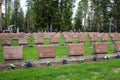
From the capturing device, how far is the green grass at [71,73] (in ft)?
27.6

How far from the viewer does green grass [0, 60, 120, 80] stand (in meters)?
8.40

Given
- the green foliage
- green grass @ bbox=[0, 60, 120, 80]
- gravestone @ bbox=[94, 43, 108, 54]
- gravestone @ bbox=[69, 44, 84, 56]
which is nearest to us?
green grass @ bbox=[0, 60, 120, 80]

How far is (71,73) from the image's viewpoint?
29.2ft

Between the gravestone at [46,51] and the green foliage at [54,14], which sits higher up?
the green foliage at [54,14]

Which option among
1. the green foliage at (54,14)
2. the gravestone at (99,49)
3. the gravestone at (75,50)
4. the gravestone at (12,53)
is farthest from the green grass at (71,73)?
the green foliage at (54,14)

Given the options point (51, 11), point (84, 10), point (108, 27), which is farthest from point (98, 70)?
point (84, 10)

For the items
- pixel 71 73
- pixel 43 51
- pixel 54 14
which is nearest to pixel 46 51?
pixel 43 51

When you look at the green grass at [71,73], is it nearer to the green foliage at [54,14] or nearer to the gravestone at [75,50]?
the gravestone at [75,50]

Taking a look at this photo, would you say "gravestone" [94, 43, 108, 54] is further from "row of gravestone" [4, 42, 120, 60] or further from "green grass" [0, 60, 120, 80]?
"green grass" [0, 60, 120, 80]

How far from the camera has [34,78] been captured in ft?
27.3

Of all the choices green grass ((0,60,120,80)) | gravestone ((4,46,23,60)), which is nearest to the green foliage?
gravestone ((4,46,23,60))

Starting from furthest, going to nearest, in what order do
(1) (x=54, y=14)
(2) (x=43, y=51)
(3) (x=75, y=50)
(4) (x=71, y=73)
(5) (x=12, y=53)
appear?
1. (1) (x=54, y=14)
2. (3) (x=75, y=50)
3. (2) (x=43, y=51)
4. (5) (x=12, y=53)
5. (4) (x=71, y=73)

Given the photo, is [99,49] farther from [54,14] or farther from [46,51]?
[54,14]

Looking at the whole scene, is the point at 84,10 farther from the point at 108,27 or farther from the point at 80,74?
the point at 80,74
